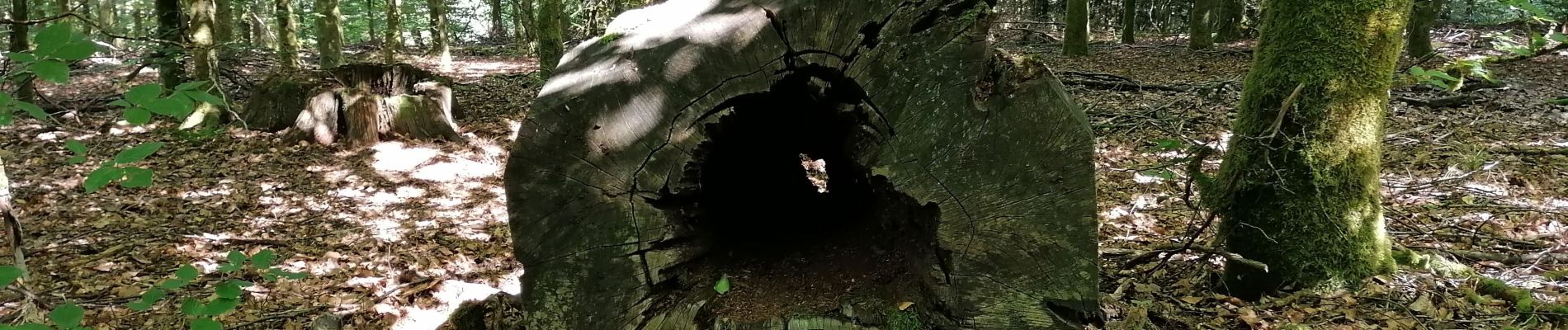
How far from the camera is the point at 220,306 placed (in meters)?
1.82

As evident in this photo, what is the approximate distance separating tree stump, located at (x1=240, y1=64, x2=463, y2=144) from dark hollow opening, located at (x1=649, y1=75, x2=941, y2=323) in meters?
4.69

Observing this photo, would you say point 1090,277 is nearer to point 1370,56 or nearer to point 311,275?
point 1370,56

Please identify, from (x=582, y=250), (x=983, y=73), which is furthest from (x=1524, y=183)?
(x=582, y=250)

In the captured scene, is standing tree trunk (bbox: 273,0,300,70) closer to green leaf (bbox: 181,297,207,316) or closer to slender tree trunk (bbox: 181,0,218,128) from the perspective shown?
slender tree trunk (bbox: 181,0,218,128)

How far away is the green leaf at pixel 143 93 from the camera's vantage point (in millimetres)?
1601

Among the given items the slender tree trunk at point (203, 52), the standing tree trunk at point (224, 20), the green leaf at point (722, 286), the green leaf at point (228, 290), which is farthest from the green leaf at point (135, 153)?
the standing tree trunk at point (224, 20)

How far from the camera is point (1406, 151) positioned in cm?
488

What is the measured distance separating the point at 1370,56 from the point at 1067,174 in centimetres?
133

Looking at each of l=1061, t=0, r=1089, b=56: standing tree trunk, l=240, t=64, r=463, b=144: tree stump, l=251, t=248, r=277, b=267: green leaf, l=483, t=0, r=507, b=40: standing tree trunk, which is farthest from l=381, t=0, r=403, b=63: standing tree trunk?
l=251, t=248, r=277, b=267: green leaf

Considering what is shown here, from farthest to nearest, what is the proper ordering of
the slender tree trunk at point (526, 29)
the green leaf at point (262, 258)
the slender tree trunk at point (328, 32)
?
1. the slender tree trunk at point (526, 29)
2. the slender tree trunk at point (328, 32)
3. the green leaf at point (262, 258)

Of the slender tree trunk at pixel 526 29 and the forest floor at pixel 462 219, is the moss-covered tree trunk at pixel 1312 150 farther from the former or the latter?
the slender tree trunk at pixel 526 29

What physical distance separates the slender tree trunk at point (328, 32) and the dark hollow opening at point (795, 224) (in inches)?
371

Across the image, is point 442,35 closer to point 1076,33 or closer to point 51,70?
point 1076,33

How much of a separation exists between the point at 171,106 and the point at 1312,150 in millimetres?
3118
